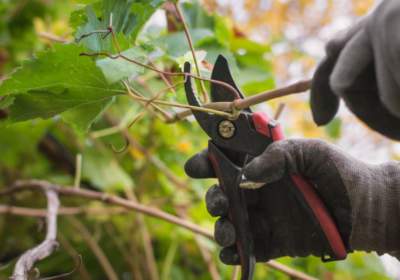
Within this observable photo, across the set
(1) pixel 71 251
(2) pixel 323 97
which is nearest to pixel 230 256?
(2) pixel 323 97

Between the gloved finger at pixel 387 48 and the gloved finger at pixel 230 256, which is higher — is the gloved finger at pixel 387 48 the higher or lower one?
the higher one

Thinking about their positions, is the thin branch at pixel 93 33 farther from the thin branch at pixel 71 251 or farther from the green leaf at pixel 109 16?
the thin branch at pixel 71 251

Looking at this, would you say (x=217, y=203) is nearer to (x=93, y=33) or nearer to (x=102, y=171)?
(x=93, y=33)

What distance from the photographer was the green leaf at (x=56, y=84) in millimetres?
593

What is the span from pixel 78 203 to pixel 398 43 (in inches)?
45.0

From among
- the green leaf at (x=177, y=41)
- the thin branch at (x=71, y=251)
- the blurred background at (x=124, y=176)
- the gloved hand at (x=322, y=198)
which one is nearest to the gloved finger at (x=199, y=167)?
the gloved hand at (x=322, y=198)

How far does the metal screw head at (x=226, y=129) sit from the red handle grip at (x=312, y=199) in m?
0.03

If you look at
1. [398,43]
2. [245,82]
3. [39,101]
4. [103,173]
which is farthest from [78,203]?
[398,43]

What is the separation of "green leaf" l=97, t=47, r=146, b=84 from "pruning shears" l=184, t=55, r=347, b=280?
57 millimetres

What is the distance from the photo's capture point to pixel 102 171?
131 centimetres

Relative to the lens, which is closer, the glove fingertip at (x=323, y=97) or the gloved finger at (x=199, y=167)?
the glove fingertip at (x=323, y=97)

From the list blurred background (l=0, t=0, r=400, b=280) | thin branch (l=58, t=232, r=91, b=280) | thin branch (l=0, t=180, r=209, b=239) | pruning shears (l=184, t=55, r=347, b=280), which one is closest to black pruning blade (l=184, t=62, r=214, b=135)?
pruning shears (l=184, t=55, r=347, b=280)

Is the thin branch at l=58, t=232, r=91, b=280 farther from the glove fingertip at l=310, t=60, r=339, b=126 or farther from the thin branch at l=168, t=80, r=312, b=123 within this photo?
the glove fingertip at l=310, t=60, r=339, b=126

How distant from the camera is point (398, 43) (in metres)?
0.41
